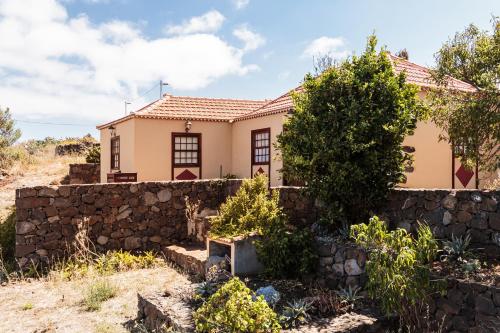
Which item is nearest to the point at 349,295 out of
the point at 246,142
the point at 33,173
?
the point at 246,142

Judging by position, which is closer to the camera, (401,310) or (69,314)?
(401,310)

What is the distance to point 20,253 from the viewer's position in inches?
344

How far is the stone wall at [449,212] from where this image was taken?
5906mm

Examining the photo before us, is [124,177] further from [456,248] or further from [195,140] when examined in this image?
[456,248]

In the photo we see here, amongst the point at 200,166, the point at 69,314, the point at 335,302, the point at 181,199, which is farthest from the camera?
the point at 200,166

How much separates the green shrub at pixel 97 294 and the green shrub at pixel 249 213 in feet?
6.84

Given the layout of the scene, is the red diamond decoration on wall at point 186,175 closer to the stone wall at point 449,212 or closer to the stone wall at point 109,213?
the stone wall at point 109,213

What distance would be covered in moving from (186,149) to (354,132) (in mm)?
10844

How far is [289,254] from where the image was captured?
271 inches

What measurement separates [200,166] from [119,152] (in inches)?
141

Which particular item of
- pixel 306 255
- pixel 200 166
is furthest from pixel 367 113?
pixel 200 166

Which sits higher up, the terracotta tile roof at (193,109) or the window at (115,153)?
the terracotta tile roof at (193,109)

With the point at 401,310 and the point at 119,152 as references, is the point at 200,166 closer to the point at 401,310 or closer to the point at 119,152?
the point at 119,152

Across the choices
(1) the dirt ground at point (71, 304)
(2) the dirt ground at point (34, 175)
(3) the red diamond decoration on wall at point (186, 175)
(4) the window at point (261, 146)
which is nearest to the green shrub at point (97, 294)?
(1) the dirt ground at point (71, 304)
